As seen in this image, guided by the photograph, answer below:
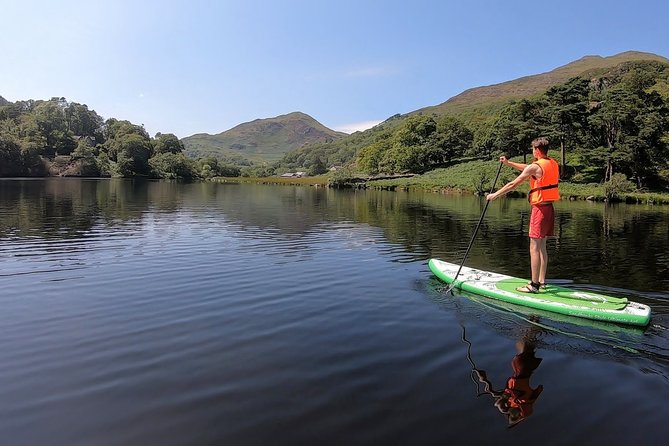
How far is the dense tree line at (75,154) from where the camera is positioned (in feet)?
457

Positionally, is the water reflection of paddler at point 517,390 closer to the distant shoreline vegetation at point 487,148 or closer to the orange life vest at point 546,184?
the orange life vest at point 546,184

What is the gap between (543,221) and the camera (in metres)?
11.1

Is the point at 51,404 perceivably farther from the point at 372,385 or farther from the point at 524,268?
the point at 524,268

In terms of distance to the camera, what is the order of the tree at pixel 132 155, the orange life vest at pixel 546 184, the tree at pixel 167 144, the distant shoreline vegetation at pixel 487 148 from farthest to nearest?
the tree at pixel 167 144, the tree at pixel 132 155, the distant shoreline vegetation at pixel 487 148, the orange life vest at pixel 546 184

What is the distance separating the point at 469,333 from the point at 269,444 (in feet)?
18.2

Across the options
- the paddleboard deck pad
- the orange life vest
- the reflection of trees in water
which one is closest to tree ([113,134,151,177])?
the reflection of trees in water

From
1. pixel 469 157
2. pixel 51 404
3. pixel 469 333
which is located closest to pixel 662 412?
pixel 469 333

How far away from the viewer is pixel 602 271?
659 inches

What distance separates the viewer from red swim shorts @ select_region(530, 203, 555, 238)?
11148 mm

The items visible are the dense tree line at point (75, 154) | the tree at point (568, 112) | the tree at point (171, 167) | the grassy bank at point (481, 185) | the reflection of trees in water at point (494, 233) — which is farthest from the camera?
the tree at point (171, 167)

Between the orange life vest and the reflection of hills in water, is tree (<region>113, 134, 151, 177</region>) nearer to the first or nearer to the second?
the reflection of hills in water

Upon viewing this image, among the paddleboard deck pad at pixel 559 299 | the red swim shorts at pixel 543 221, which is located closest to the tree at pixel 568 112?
the paddleboard deck pad at pixel 559 299

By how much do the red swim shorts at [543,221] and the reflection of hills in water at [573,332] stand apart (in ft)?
6.31

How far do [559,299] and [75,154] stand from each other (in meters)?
173
